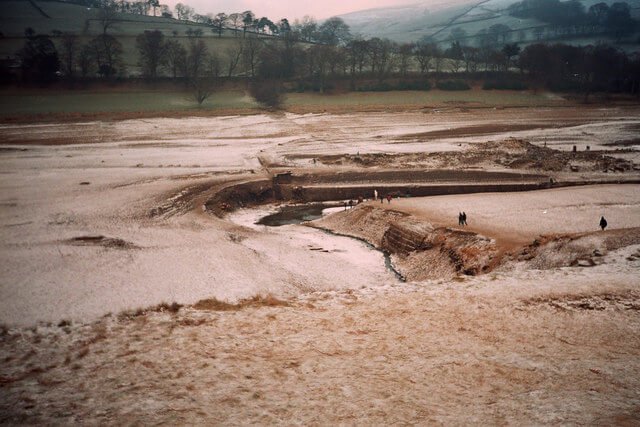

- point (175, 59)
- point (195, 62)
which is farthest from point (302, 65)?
point (175, 59)

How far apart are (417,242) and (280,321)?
9259mm

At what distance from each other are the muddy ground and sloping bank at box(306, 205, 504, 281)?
643 mm

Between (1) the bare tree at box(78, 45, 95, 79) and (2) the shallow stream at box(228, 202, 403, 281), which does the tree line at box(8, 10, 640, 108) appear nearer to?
(1) the bare tree at box(78, 45, 95, 79)

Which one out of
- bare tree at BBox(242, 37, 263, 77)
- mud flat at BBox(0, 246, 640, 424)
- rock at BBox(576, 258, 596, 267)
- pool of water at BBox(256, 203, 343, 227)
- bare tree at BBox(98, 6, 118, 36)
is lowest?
mud flat at BBox(0, 246, 640, 424)

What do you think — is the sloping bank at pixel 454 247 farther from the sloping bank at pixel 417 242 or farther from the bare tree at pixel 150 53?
the bare tree at pixel 150 53

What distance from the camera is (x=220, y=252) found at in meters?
19.4

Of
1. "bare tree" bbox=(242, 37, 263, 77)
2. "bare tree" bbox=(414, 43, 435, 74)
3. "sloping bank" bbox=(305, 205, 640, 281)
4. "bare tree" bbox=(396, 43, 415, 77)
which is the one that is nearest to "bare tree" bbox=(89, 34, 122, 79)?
"bare tree" bbox=(242, 37, 263, 77)

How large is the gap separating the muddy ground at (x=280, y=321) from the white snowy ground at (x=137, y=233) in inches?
4.5

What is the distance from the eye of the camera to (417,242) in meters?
20.4

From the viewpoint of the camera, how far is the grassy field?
58125mm

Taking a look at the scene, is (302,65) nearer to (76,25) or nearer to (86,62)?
(86,62)

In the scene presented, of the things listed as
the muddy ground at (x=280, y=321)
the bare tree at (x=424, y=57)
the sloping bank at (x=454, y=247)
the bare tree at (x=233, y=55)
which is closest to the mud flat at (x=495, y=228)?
the sloping bank at (x=454, y=247)

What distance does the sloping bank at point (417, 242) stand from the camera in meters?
17.4

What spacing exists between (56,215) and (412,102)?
6107 centimetres
